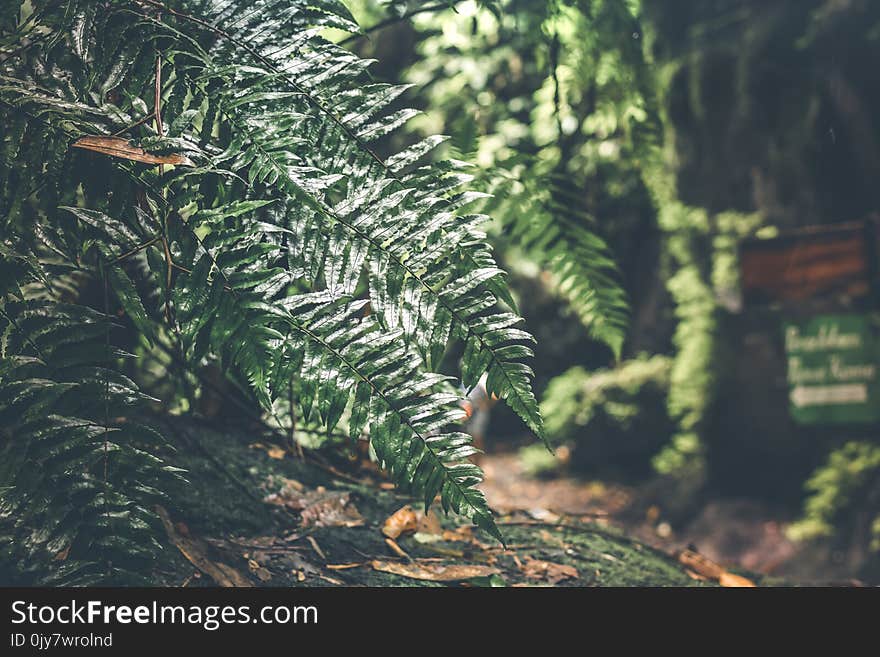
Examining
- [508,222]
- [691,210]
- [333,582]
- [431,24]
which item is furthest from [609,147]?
[333,582]

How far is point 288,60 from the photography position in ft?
3.52

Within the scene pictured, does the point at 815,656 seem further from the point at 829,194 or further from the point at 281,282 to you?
the point at 829,194

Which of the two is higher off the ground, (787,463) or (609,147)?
(609,147)

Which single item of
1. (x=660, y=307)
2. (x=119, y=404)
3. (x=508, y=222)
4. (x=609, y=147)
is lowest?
(x=119, y=404)

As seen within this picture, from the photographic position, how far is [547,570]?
4.17ft

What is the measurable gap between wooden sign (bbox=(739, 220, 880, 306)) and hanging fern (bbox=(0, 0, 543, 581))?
256 cm

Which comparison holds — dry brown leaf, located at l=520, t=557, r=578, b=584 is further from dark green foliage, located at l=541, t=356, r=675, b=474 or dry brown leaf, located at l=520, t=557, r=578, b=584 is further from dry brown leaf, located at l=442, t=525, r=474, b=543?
dark green foliage, located at l=541, t=356, r=675, b=474

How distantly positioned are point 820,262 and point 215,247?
2935mm

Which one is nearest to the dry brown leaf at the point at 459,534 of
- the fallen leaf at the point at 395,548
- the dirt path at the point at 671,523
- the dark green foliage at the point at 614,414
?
the fallen leaf at the point at 395,548

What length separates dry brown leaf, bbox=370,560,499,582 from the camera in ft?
3.77

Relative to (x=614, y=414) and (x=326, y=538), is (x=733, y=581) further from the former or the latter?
(x=614, y=414)

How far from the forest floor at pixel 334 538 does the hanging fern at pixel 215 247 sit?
6.1 inches

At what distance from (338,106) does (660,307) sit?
436 centimetres

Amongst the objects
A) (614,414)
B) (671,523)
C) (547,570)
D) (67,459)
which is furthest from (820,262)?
(67,459)
